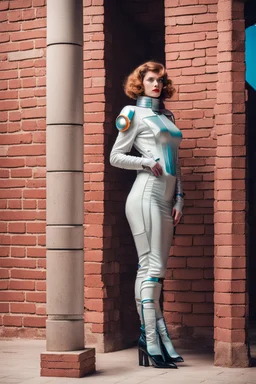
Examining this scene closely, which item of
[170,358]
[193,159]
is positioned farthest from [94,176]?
[170,358]

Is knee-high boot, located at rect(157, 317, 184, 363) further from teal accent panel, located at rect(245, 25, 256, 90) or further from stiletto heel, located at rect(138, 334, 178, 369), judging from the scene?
teal accent panel, located at rect(245, 25, 256, 90)

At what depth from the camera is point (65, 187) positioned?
6.42 meters

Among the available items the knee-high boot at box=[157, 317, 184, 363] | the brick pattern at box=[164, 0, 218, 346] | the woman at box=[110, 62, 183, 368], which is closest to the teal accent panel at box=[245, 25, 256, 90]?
the brick pattern at box=[164, 0, 218, 346]

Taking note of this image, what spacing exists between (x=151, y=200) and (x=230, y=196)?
2.06 feet

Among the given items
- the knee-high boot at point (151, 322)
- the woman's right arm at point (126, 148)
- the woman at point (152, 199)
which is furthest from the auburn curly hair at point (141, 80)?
the knee-high boot at point (151, 322)

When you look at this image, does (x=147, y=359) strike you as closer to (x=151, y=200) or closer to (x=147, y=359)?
(x=147, y=359)

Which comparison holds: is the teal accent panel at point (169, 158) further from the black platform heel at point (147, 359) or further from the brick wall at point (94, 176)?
the black platform heel at point (147, 359)

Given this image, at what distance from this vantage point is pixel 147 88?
23.2ft

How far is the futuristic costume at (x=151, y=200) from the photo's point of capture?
6.82 m

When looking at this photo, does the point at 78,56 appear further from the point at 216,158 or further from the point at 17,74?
the point at 17,74

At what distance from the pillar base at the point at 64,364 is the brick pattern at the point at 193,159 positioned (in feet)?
4.53

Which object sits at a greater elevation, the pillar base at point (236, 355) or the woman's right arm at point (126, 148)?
the woman's right arm at point (126, 148)

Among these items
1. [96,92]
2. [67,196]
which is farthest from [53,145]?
[96,92]

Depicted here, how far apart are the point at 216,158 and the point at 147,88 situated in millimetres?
829
